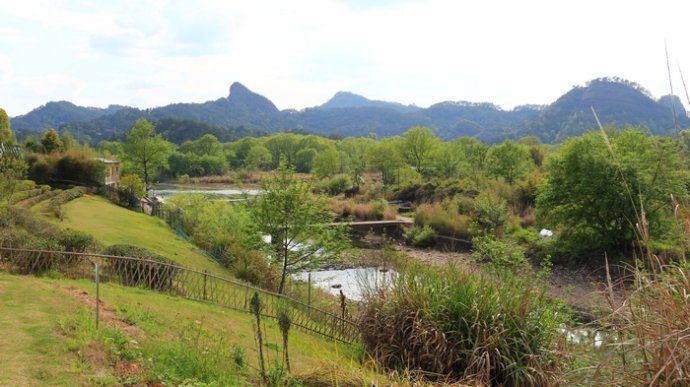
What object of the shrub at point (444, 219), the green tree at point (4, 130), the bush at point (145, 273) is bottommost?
the shrub at point (444, 219)

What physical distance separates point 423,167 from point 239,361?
6957cm

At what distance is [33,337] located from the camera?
7.60 m

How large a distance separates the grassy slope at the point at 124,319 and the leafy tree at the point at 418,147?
63074mm

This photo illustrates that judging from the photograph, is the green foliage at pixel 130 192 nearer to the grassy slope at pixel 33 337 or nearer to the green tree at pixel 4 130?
the green tree at pixel 4 130

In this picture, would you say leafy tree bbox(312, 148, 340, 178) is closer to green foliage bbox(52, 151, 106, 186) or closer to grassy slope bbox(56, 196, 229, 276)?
green foliage bbox(52, 151, 106, 186)

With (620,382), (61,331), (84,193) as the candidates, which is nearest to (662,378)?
(620,382)

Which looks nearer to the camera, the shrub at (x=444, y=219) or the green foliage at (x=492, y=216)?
the green foliage at (x=492, y=216)

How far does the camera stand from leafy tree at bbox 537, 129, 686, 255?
991 inches

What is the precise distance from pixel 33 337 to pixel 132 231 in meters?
18.6

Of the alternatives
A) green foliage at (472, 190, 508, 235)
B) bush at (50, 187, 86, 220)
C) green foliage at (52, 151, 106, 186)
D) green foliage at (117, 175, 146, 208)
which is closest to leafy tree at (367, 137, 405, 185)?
green foliage at (472, 190, 508, 235)

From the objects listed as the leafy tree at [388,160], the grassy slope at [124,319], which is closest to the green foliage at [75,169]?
the grassy slope at [124,319]

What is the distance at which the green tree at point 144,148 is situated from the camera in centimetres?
5956

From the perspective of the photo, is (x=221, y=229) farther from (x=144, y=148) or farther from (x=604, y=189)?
(x=144, y=148)

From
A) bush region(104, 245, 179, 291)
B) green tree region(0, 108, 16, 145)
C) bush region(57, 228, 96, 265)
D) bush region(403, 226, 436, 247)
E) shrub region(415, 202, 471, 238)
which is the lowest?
bush region(403, 226, 436, 247)
